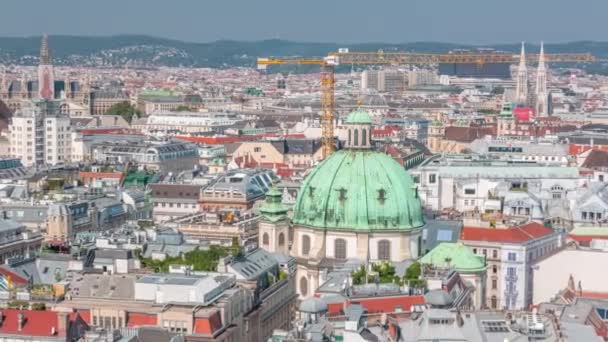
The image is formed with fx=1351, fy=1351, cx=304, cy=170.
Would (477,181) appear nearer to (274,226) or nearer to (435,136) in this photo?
(274,226)

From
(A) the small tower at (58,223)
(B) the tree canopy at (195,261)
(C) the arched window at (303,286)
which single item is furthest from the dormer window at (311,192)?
(A) the small tower at (58,223)

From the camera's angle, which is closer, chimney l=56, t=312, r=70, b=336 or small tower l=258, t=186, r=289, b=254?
chimney l=56, t=312, r=70, b=336

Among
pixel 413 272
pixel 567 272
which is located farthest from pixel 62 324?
pixel 567 272

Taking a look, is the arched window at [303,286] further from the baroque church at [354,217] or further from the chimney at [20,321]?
the chimney at [20,321]

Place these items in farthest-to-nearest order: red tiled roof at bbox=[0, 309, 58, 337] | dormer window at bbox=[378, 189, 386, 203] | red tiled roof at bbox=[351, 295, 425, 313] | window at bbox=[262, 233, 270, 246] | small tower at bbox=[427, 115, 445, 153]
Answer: small tower at bbox=[427, 115, 445, 153], window at bbox=[262, 233, 270, 246], dormer window at bbox=[378, 189, 386, 203], red tiled roof at bbox=[351, 295, 425, 313], red tiled roof at bbox=[0, 309, 58, 337]

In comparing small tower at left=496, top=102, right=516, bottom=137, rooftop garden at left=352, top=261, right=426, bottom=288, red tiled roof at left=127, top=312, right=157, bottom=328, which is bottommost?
red tiled roof at left=127, top=312, right=157, bottom=328

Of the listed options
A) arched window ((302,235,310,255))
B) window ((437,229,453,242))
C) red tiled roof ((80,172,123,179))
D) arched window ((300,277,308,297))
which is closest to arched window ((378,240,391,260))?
arched window ((302,235,310,255))

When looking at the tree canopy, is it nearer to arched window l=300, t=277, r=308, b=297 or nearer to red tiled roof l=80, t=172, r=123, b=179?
arched window l=300, t=277, r=308, b=297
